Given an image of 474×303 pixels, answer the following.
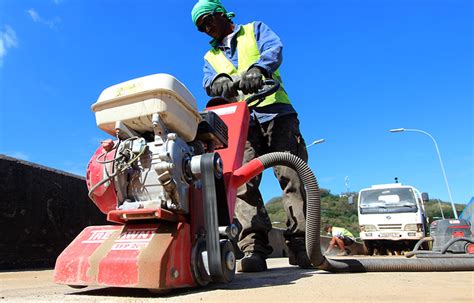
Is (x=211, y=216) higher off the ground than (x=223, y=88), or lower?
lower

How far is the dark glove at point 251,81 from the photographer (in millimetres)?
2385

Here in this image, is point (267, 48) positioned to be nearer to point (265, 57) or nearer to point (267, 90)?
point (265, 57)

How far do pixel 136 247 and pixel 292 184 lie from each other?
152cm

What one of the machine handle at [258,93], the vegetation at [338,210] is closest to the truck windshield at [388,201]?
the machine handle at [258,93]

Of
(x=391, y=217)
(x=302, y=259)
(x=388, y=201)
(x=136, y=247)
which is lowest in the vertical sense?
(x=302, y=259)

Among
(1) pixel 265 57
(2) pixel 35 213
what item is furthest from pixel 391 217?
(1) pixel 265 57

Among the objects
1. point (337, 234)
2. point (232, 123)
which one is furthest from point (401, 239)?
point (232, 123)

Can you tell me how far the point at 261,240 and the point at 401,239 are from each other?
32.0ft

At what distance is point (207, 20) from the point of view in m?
3.01

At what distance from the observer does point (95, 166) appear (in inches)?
72.3

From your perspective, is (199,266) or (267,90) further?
(267,90)

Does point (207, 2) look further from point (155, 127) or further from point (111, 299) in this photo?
point (111, 299)

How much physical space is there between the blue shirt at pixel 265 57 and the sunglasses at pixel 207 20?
0.69 ft

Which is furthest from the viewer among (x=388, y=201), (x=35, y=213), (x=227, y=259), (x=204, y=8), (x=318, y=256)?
(x=388, y=201)
